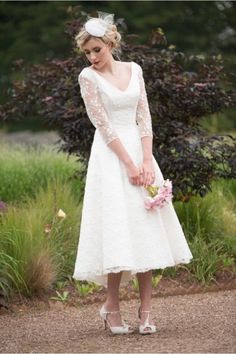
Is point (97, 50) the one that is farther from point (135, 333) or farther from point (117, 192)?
point (135, 333)

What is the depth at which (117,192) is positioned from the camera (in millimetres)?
4660

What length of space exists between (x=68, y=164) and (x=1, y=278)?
3.14 m

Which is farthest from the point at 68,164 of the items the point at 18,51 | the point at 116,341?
the point at 18,51

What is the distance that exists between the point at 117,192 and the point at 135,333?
837 millimetres

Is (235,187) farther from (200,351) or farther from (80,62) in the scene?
(200,351)

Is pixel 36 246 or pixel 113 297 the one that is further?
pixel 36 246

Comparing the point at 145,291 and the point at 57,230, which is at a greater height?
the point at 57,230

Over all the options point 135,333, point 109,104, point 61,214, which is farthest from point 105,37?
point 61,214

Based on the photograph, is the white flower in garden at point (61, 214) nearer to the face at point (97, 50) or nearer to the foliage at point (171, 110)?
the foliage at point (171, 110)

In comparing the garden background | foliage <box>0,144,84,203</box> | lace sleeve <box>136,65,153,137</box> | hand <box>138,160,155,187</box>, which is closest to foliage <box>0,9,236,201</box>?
the garden background

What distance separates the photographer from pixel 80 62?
7141mm

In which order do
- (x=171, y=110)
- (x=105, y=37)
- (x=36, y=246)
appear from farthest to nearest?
1. (x=171, y=110)
2. (x=36, y=246)
3. (x=105, y=37)

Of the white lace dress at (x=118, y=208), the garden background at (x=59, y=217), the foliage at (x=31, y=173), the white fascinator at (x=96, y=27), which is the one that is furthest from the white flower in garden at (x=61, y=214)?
the white fascinator at (x=96, y=27)

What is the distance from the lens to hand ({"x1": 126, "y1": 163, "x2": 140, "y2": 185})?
15.3ft
